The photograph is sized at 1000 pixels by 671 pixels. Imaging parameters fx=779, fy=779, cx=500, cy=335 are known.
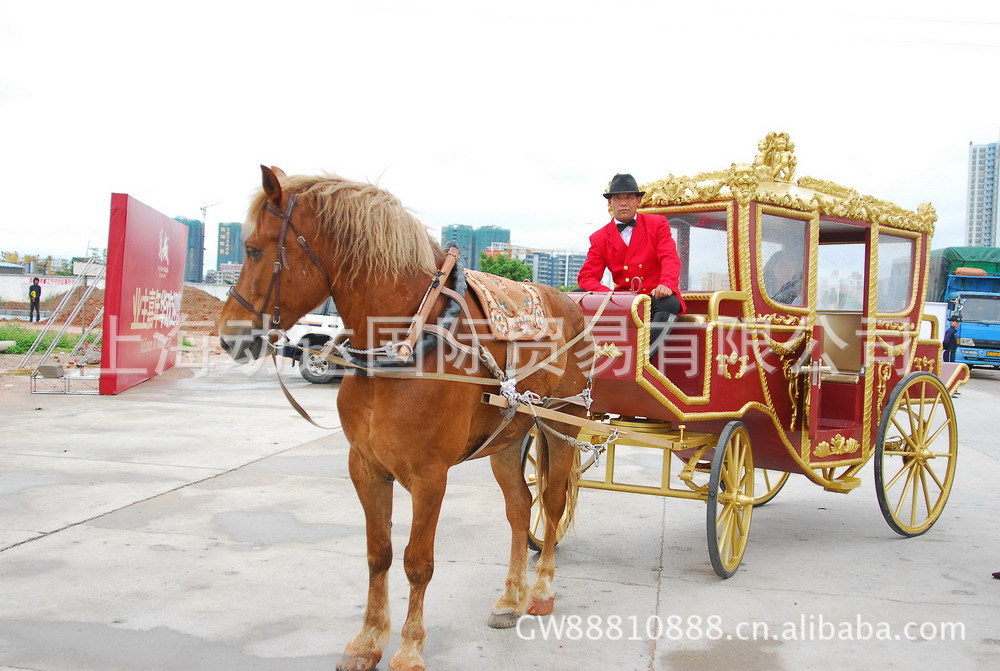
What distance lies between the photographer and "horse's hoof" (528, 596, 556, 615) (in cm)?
389

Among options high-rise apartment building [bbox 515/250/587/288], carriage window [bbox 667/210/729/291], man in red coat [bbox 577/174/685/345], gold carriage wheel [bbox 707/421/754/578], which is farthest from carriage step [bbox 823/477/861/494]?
high-rise apartment building [bbox 515/250/587/288]

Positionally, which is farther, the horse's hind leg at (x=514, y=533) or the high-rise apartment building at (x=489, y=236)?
the high-rise apartment building at (x=489, y=236)

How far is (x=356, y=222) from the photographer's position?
2.98 meters

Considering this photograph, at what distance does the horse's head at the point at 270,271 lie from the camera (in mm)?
2863

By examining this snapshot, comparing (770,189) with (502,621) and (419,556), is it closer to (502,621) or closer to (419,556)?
(502,621)

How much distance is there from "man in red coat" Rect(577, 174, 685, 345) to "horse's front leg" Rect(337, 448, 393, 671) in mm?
1956

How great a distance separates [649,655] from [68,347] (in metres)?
17.2

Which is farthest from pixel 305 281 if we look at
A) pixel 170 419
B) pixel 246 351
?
pixel 170 419

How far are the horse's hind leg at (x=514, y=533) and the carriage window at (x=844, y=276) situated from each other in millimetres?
2757

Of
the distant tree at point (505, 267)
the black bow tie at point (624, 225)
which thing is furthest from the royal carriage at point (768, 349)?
the distant tree at point (505, 267)

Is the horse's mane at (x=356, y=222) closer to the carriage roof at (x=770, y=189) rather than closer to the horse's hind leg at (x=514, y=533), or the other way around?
the horse's hind leg at (x=514, y=533)

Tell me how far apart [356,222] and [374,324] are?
15.7 inches

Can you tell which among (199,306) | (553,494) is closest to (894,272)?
(553,494)

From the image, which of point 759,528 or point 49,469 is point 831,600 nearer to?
point 759,528
